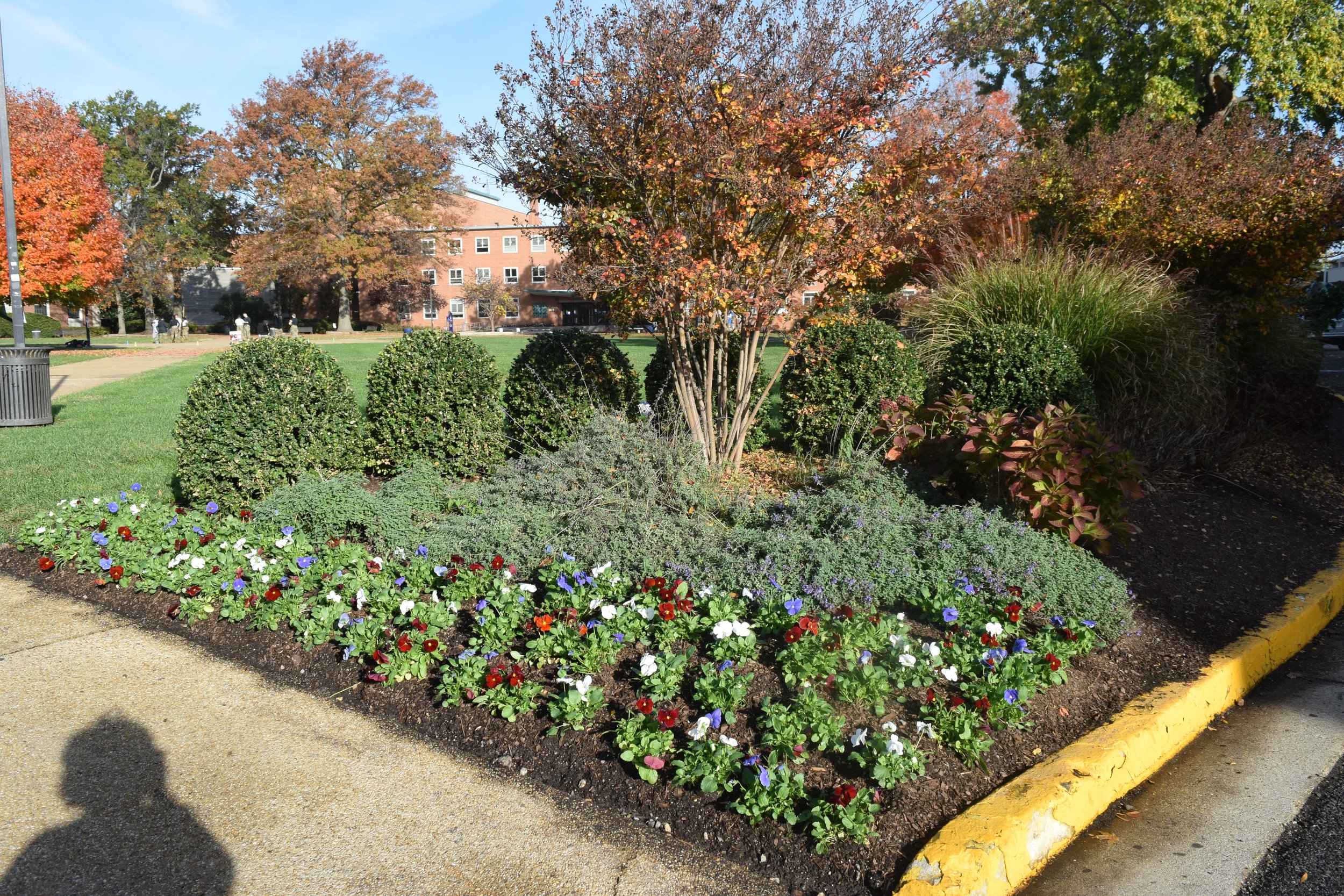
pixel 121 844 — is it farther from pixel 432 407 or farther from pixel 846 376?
pixel 846 376

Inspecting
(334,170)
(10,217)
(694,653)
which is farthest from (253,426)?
(334,170)

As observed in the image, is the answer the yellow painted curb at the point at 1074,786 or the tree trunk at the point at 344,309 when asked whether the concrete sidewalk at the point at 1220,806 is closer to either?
the yellow painted curb at the point at 1074,786

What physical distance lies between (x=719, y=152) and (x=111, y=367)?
1918cm

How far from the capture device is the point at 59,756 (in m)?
3.08

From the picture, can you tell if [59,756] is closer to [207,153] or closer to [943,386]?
[943,386]

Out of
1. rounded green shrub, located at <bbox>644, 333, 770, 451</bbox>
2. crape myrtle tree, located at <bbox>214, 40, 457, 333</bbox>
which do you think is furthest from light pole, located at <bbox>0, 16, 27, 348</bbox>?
crape myrtle tree, located at <bbox>214, 40, 457, 333</bbox>

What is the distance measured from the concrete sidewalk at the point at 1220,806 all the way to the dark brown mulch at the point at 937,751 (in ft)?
0.94

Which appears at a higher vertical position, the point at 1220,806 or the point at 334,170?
the point at 334,170

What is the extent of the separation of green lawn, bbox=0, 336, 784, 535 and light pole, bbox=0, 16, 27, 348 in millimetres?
1266

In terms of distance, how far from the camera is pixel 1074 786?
2.96 m

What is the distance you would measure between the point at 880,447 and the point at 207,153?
192 feet

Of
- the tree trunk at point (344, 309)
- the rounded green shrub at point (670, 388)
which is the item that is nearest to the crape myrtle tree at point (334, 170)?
the tree trunk at point (344, 309)

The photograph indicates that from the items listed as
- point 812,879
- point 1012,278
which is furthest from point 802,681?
point 1012,278

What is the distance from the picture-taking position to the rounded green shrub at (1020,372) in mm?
6332
